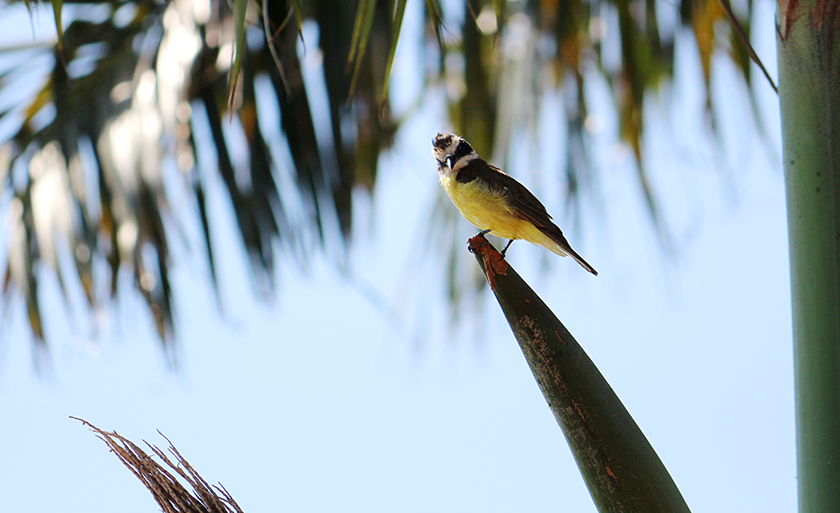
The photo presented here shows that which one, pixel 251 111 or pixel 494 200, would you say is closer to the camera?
pixel 494 200

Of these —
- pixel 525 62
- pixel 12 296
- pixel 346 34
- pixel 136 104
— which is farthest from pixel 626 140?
pixel 12 296

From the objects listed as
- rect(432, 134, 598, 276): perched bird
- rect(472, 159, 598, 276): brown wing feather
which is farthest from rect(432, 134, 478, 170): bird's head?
rect(472, 159, 598, 276): brown wing feather

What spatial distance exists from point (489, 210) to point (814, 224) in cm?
73

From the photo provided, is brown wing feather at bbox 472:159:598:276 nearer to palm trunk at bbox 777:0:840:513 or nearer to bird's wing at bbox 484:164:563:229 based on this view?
bird's wing at bbox 484:164:563:229

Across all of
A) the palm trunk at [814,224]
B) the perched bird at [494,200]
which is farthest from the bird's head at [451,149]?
the palm trunk at [814,224]

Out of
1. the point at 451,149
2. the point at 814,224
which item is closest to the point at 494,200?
the point at 451,149

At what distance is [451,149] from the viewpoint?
1893mm

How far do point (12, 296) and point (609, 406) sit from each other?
7.87 ft

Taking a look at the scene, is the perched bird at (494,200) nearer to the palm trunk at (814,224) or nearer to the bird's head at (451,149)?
the bird's head at (451,149)

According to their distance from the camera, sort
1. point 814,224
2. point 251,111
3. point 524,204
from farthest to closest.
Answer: point 251,111 → point 524,204 → point 814,224

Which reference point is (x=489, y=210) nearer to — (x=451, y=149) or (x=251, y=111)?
(x=451, y=149)

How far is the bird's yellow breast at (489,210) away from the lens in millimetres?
1749

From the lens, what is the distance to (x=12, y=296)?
2838 millimetres

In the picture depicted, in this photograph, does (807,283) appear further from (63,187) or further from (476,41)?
(63,187)
